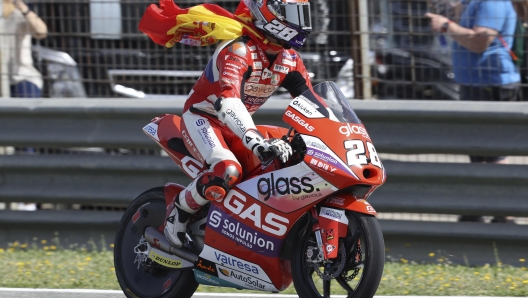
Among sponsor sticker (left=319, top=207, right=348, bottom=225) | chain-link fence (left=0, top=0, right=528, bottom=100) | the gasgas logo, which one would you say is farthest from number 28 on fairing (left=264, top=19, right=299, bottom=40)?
chain-link fence (left=0, top=0, right=528, bottom=100)

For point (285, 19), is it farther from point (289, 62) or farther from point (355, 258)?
point (355, 258)

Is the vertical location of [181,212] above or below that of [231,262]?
above

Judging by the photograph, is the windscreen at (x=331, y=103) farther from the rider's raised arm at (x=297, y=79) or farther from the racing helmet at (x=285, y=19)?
the rider's raised arm at (x=297, y=79)

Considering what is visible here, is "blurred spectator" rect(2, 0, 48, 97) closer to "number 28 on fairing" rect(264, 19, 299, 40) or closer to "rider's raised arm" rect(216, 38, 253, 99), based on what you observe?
"rider's raised arm" rect(216, 38, 253, 99)

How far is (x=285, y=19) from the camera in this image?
201 inches

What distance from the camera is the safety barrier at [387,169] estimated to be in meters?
6.82

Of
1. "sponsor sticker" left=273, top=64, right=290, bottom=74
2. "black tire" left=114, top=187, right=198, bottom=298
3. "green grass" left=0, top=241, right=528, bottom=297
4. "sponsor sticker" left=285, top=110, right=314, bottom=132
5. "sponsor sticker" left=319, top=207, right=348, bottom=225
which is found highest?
"sponsor sticker" left=273, top=64, right=290, bottom=74

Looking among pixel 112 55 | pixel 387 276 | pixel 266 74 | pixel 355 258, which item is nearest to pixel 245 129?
pixel 266 74

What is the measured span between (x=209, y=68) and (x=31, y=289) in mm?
1845

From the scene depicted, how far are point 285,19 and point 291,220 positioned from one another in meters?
1.07

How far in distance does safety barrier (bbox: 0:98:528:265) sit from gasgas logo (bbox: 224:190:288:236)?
1976mm

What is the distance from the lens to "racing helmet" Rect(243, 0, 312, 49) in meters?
5.12

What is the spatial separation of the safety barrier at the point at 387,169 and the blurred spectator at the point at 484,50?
235mm

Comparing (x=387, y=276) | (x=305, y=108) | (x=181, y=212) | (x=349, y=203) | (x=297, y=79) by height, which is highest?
(x=297, y=79)
